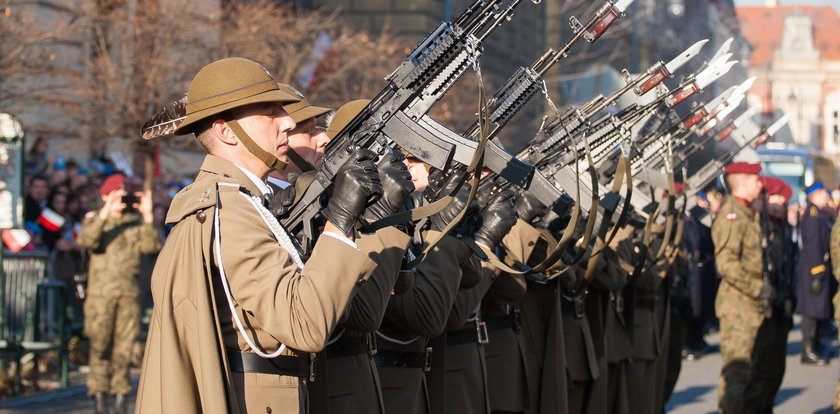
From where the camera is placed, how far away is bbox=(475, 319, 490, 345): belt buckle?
6242mm

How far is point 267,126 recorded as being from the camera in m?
4.18

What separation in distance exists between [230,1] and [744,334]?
9.28m

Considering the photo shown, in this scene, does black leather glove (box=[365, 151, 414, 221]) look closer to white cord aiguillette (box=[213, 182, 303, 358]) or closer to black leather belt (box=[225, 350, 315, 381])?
white cord aiguillette (box=[213, 182, 303, 358])

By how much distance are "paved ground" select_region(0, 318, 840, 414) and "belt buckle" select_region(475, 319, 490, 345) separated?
5039 millimetres

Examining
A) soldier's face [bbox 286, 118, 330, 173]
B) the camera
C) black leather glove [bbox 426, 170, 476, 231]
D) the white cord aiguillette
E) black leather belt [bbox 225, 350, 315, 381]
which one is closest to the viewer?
the white cord aiguillette

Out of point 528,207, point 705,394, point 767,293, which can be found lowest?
point 705,394

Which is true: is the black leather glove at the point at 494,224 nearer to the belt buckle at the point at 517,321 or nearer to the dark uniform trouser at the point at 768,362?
the belt buckle at the point at 517,321

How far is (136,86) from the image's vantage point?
1447cm

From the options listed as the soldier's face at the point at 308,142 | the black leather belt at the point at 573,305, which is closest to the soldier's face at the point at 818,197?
the black leather belt at the point at 573,305

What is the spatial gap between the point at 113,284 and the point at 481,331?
15.8ft

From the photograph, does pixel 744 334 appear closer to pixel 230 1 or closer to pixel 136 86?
pixel 136 86

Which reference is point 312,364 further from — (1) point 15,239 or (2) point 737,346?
(1) point 15,239

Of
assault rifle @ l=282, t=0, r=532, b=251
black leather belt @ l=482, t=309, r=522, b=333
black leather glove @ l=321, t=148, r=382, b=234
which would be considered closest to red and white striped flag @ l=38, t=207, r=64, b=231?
black leather belt @ l=482, t=309, r=522, b=333

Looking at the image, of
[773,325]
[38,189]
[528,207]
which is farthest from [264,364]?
[38,189]
